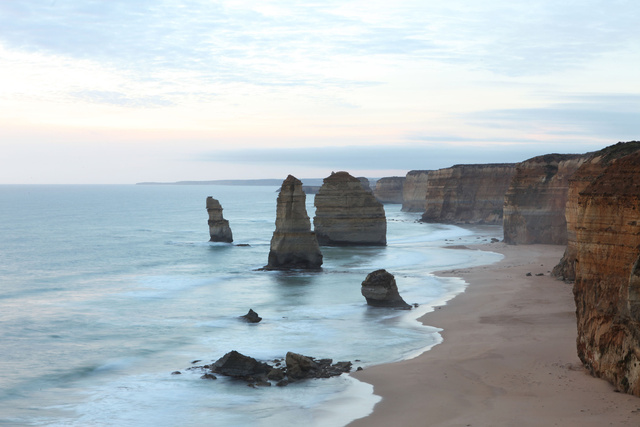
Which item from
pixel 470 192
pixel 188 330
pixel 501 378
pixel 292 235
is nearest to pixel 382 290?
pixel 188 330

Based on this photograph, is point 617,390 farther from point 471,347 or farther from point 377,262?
point 377,262

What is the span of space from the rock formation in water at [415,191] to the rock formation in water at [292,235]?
8845 cm

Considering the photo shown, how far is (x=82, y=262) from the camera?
2285 inches

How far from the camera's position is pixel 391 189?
174 metres

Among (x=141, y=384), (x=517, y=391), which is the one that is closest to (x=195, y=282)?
(x=141, y=384)

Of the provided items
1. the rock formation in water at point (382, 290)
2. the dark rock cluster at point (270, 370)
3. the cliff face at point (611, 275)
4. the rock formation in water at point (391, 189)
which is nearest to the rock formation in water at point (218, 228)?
the rock formation in water at point (382, 290)

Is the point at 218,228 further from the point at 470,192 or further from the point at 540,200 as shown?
the point at 470,192

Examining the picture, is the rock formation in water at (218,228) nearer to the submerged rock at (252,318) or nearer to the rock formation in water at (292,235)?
the rock formation in water at (292,235)

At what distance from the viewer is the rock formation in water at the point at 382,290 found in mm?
31750

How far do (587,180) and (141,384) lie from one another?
2177 centimetres

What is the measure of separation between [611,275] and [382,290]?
1596 cm

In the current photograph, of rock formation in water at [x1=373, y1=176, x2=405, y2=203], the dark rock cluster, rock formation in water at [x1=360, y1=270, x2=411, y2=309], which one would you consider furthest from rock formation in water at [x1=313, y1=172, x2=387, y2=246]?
rock formation in water at [x1=373, y1=176, x2=405, y2=203]

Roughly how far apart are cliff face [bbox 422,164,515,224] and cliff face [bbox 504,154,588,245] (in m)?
30.7

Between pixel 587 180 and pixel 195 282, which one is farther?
pixel 195 282
